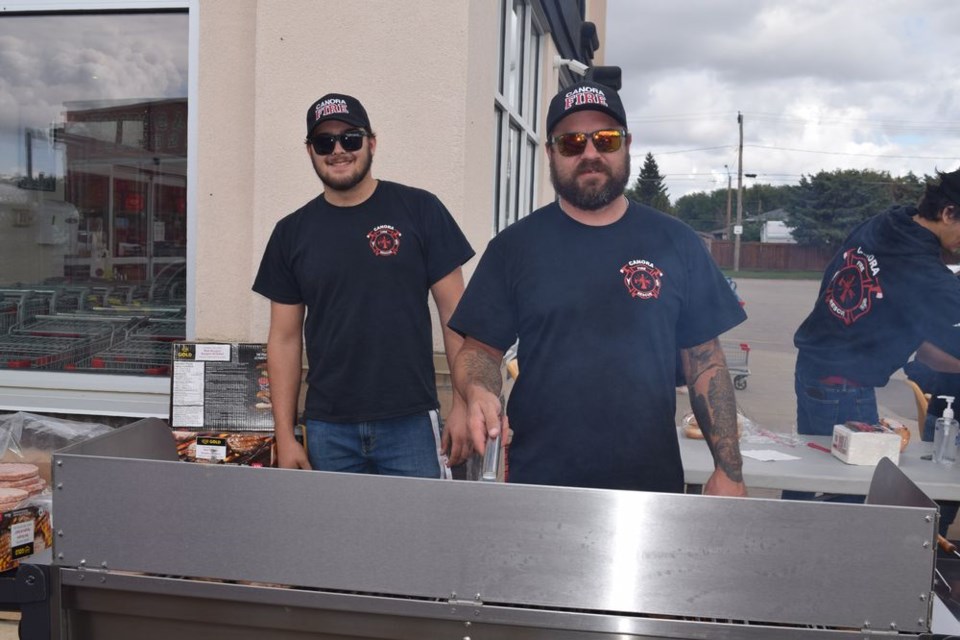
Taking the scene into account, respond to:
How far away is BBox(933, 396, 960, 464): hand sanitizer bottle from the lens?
353 cm

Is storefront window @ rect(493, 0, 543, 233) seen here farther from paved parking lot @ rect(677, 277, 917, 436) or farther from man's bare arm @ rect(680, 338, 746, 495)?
man's bare arm @ rect(680, 338, 746, 495)

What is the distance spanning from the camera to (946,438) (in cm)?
355

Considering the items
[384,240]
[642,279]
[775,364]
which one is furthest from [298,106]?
[775,364]

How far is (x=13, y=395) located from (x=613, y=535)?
399 cm

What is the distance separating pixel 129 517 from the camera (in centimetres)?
158

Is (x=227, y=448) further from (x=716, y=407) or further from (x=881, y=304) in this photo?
(x=881, y=304)

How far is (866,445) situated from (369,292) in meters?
2.08

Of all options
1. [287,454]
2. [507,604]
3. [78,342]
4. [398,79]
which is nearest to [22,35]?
[78,342]

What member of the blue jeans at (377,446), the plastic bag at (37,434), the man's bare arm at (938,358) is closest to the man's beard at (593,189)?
the blue jeans at (377,446)

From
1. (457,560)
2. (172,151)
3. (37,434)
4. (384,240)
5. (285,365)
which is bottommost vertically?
(37,434)

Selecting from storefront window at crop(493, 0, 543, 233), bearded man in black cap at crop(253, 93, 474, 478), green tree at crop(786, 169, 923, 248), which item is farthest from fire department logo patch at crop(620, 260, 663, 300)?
green tree at crop(786, 169, 923, 248)

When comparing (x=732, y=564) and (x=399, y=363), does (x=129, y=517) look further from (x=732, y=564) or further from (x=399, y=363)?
(x=399, y=363)

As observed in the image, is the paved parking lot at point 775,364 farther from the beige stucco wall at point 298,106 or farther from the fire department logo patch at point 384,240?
the fire department logo patch at point 384,240

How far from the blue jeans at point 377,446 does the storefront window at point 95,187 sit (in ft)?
6.14
